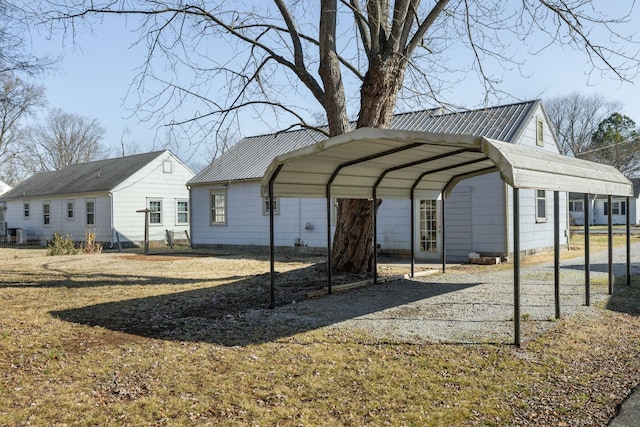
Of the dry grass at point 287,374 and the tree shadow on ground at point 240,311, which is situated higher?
the tree shadow on ground at point 240,311

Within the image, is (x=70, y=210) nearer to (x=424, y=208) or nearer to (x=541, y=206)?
(x=424, y=208)

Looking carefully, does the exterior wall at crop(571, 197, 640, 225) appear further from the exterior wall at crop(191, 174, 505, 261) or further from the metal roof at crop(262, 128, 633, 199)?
the metal roof at crop(262, 128, 633, 199)

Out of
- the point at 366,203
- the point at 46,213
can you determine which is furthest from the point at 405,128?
the point at 46,213

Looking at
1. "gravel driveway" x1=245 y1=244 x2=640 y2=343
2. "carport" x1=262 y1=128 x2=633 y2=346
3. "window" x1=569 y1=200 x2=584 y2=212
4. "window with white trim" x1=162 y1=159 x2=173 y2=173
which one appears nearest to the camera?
"carport" x1=262 y1=128 x2=633 y2=346

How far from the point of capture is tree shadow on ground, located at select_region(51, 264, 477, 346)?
603cm

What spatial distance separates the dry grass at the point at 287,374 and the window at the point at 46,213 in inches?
923

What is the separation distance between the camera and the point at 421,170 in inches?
371

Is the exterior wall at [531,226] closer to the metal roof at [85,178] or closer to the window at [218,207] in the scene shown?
the window at [218,207]

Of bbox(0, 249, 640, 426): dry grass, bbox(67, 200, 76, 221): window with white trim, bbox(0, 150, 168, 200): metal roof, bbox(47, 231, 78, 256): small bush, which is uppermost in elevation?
bbox(0, 150, 168, 200): metal roof

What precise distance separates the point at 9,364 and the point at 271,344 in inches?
103

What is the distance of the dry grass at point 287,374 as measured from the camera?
3594mm

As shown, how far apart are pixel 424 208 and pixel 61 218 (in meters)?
21.0

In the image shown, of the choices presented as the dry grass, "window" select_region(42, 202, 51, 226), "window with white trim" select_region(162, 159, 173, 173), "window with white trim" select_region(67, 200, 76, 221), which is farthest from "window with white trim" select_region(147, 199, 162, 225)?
the dry grass

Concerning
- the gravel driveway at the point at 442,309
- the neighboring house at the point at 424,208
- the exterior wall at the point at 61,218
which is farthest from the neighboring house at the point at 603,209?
the exterior wall at the point at 61,218
